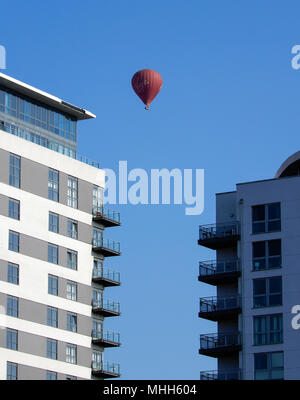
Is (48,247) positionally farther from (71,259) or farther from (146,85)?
(146,85)

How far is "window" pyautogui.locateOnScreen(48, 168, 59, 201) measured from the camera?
329 ft

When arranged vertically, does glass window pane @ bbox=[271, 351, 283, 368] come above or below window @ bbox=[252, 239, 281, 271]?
below

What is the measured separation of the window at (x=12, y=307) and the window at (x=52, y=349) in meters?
4.21

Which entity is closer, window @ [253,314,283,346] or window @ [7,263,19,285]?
window @ [253,314,283,346]

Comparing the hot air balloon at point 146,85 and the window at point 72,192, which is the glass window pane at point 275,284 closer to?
the hot air balloon at point 146,85

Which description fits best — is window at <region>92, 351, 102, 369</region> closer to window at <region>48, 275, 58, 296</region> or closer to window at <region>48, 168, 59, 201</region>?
window at <region>48, 275, 58, 296</region>

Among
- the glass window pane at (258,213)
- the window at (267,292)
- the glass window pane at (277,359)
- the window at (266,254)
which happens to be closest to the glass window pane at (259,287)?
the window at (267,292)

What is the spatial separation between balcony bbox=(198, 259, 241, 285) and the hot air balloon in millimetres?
16559

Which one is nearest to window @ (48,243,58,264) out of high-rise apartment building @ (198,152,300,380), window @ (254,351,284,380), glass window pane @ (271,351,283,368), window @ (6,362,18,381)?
window @ (6,362,18,381)

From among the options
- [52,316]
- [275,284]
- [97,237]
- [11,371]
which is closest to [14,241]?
[52,316]

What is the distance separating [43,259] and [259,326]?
2108 centimetres

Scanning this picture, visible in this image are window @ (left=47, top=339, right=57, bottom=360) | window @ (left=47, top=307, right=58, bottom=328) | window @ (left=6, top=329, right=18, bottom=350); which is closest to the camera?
window @ (left=6, top=329, right=18, bottom=350)

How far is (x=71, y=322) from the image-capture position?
98500mm
